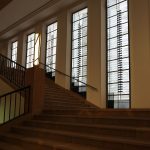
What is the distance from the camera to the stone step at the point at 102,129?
187 inches

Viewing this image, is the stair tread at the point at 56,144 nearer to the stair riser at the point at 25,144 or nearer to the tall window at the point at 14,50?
the stair riser at the point at 25,144

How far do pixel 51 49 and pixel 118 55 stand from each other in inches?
185

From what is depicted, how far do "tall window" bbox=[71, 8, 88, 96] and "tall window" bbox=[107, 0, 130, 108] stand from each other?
141 centimetres

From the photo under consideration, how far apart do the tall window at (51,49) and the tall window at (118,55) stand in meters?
3.71

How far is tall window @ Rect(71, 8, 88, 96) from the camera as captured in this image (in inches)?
470

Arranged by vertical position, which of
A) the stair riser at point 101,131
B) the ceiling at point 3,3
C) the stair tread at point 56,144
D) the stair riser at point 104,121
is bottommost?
the stair tread at point 56,144

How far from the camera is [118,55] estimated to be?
10531 mm

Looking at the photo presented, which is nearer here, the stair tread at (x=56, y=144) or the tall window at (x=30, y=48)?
the stair tread at (x=56, y=144)

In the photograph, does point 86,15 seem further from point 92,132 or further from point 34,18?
point 92,132

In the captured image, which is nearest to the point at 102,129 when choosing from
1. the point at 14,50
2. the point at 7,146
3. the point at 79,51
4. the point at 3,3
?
the point at 7,146

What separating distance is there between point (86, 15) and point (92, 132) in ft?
26.0

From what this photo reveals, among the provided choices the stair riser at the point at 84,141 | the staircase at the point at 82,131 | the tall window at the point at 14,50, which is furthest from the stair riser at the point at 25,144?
the tall window at the point at 14,50

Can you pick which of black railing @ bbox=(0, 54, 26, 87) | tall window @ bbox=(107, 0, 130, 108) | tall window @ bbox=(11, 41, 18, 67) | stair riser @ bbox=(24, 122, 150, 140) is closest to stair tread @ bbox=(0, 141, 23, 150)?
stair riser @ bbox=(24, 122, 150, 140)

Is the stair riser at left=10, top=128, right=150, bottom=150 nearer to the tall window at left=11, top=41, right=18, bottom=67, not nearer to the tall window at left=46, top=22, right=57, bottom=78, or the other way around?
the tall window at left=46, top=22, right=57, bottom=78
